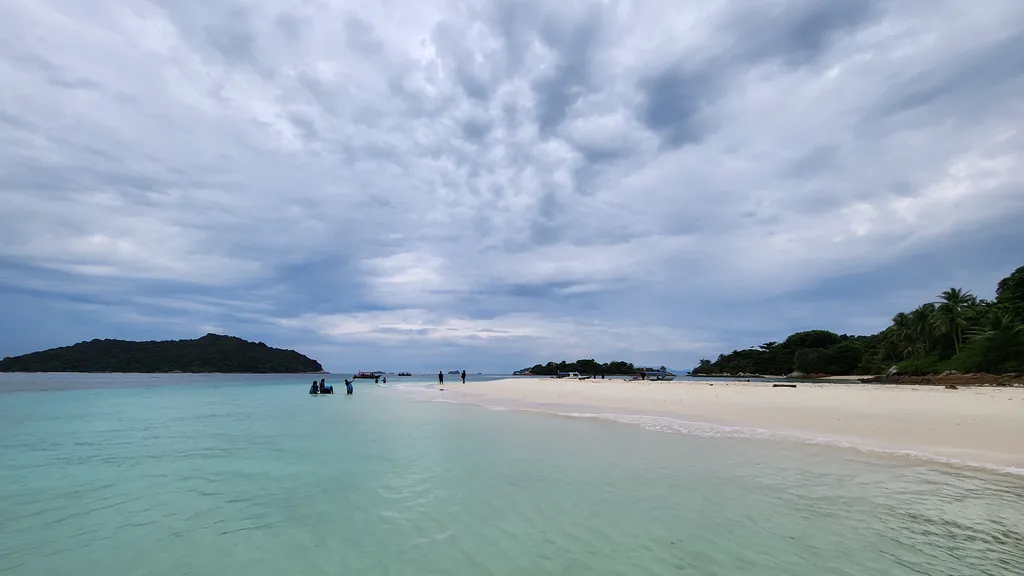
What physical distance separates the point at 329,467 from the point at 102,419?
62.5ft

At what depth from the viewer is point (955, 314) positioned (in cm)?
6231

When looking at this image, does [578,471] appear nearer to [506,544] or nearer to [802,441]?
[506,544]

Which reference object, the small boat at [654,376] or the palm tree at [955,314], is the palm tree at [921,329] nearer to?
the palm tree at [955,314]

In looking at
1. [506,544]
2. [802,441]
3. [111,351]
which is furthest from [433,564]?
[111,351]

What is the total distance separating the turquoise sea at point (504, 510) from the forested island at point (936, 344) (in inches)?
2121

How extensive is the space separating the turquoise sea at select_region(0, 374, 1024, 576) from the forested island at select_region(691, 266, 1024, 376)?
177ft

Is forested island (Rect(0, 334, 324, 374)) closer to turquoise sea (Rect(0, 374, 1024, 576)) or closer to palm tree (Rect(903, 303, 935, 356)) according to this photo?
turquoise sea (Rect(0, 374, 1024, 576))

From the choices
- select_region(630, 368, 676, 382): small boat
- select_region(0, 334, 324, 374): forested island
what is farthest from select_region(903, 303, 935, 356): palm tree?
select_region(0, 334, 324, 374): forested island

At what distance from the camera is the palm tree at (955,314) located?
61781mm

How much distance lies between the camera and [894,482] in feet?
29.6

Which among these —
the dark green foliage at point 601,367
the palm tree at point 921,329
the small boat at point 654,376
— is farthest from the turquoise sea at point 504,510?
the dark green foliage at point 601,367

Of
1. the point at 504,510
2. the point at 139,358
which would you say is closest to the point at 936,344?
the point at 504,510

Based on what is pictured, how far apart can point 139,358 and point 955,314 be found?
218 m

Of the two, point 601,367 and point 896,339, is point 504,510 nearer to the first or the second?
point 896,339
